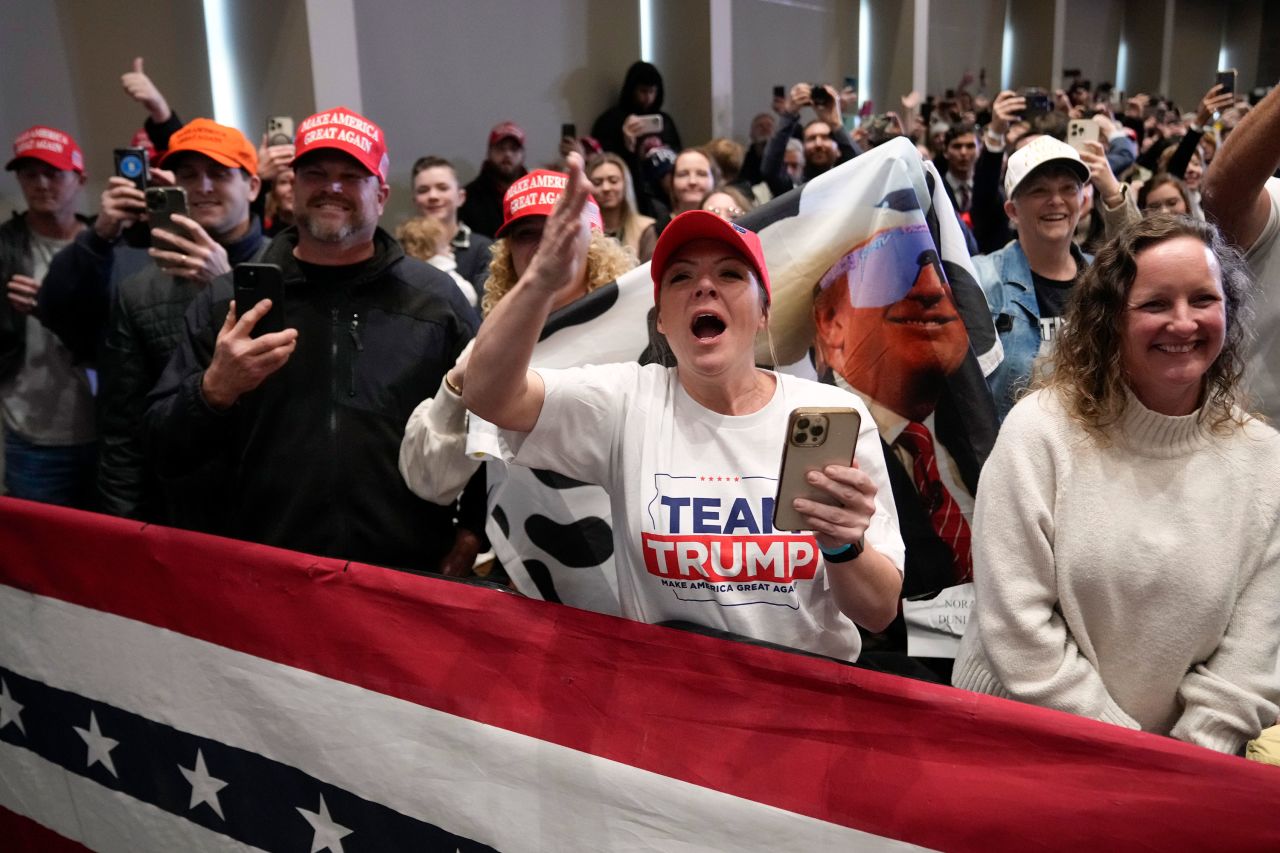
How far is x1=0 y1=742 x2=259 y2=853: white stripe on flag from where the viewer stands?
7.06 feet

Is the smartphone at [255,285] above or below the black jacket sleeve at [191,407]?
Result: above

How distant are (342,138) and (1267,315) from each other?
2162mm

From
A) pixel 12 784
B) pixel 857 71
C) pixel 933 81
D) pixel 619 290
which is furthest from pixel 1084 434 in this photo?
pixel 933 81

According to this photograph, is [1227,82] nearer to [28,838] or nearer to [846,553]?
[846,553]

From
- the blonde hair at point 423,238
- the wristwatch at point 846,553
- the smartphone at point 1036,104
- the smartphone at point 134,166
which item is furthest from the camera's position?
the smartphone at point 1036,104

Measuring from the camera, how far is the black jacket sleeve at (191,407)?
221 centimetres

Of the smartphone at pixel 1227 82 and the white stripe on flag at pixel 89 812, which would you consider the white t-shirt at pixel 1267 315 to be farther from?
the smartphone at pixel 1227 82

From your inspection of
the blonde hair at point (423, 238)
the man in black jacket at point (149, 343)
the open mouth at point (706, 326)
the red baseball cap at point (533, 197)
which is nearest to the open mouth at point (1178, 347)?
the open mouth at point (706, 326)

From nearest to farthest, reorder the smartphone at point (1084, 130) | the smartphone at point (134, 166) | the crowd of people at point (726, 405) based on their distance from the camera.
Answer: the crowd of people at point (726, 405), the smartphone at point (134, 166), the smartphone at point (1084, 130)

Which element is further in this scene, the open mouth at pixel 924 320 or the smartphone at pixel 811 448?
the open mouth at pixel 924 320

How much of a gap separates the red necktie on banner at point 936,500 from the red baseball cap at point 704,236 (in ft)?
2.38

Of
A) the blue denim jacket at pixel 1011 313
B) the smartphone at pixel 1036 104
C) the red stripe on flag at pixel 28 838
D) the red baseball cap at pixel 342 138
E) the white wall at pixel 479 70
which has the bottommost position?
the red stripe on flag at pixel 28 838

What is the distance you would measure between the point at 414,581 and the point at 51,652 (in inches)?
39.1

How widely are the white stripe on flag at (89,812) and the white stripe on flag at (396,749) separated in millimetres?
67
